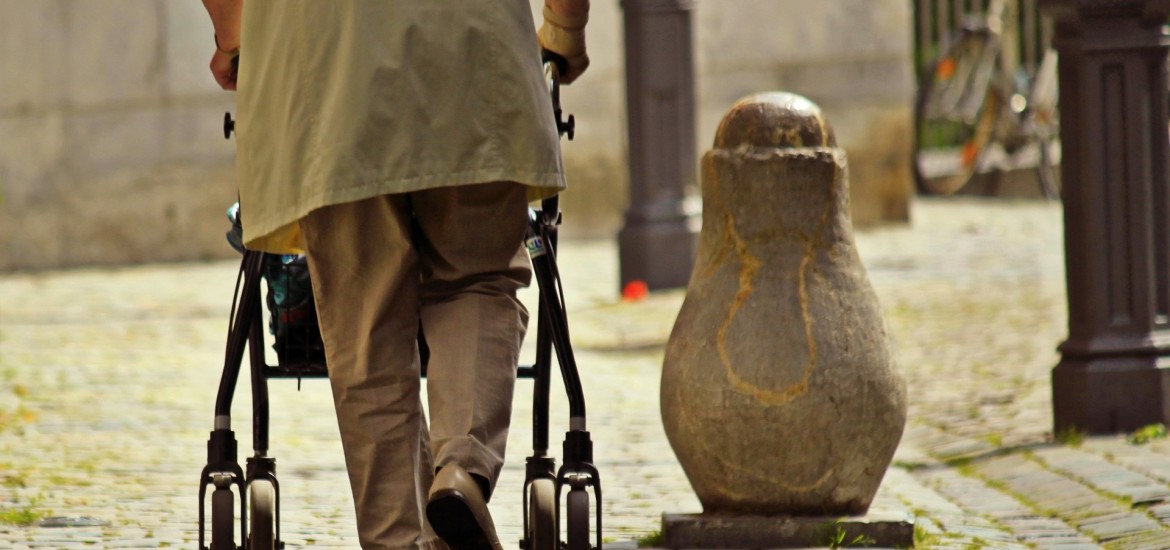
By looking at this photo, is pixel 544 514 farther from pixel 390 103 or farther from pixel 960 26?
pixel 960 26

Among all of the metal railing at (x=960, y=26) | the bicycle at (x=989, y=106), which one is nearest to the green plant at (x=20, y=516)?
the bicycle at (x=989, y=106)

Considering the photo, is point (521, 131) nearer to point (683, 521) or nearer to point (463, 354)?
point (463, 354)

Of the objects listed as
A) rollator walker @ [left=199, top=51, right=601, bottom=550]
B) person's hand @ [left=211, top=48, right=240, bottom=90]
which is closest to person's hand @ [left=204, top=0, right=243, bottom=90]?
person's hand @ [left=211, top=48, right=240, bottom=90]

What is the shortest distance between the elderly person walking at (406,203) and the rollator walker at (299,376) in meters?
0.19

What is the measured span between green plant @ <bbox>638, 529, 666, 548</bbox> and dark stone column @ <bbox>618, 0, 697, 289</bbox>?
5353mm

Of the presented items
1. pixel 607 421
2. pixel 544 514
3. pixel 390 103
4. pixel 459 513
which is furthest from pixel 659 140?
pixel 459 513

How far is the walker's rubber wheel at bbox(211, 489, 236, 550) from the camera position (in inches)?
142

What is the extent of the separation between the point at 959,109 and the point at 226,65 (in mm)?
11290

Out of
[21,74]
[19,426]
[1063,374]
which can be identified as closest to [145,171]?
[21,74]

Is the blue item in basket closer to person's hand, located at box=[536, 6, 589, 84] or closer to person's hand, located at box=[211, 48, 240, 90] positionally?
person's hand, located at box=[211, 48, 240, 90]

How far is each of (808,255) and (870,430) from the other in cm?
44

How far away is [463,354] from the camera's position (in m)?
3.43

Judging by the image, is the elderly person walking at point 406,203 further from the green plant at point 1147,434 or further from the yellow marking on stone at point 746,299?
the green plant at point 1147,434

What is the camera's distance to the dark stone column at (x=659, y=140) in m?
9.75
